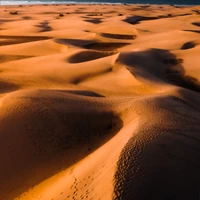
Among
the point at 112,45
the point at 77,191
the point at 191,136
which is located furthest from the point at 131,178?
the point at 112,45

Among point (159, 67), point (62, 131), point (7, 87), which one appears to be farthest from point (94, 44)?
point (62, 131)

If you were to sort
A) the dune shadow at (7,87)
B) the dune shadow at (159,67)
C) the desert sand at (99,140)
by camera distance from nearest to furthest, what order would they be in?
the desert sand at (99,140) < the dune shadow at (7,87) < the dune shadow at (159,67)

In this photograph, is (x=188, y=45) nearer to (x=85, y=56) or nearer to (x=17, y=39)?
(x=85, y=56)

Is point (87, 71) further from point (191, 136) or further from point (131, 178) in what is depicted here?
point (131, 178)

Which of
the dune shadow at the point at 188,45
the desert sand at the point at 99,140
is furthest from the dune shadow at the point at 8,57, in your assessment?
the dune shadow at the point at 188,45

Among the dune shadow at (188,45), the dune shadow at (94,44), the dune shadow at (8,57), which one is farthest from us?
the dune shadow at (94,44)

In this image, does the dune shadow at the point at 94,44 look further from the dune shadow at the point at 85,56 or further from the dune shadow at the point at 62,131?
the dune shadow at the point at 62,131

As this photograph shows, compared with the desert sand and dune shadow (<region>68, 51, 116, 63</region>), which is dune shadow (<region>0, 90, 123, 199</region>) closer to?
the desert sand

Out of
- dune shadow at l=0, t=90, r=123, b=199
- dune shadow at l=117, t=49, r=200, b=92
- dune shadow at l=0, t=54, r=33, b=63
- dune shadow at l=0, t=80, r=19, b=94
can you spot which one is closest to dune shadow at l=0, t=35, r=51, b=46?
dune shadow at l=0, t=54, r=33, b=63

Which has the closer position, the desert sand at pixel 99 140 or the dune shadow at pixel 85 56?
the desert sand at pixel 99 140

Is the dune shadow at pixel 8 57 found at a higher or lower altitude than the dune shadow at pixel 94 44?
higher

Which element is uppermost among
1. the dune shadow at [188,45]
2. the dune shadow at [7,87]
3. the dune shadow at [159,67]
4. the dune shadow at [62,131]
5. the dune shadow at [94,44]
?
the dune shadow at [62,131]

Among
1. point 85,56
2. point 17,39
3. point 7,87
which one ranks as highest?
point 7,87
